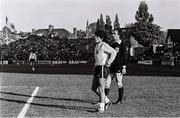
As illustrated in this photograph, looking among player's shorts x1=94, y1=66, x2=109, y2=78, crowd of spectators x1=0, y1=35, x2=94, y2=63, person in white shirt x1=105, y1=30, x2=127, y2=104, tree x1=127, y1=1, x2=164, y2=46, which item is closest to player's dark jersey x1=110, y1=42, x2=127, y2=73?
person in white shirt x1=105, y1=30, x2=127, y2=104

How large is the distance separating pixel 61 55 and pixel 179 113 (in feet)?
211

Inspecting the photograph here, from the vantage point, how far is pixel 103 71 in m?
9.02

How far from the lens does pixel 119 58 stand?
33.4ft

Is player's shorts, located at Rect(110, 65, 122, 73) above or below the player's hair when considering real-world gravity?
below

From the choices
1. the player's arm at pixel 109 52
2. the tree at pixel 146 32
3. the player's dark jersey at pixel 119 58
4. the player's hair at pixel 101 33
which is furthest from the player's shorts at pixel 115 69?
the tree at pixel 146 32

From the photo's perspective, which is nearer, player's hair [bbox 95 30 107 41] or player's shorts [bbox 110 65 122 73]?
player's hair [bbox 95 30 107 41]

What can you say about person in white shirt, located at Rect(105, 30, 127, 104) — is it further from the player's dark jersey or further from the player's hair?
the player's hair

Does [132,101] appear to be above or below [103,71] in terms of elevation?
below

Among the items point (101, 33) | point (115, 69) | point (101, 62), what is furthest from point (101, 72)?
point (115, 69)

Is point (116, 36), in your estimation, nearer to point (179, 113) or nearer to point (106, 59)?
point (106, 59)

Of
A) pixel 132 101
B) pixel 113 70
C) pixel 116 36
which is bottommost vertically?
pixel 132 101

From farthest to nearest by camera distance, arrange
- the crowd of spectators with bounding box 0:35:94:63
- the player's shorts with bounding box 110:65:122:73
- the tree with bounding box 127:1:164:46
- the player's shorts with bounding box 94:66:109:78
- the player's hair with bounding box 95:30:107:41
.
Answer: the tree with bounding box 127:1:164:46, the crowd of spectators with bounding box 0:35:94:63, the player's shorts with bounding box 110:65:122:73, the player's shorts with bounding box 94:66:109:78, the player's hair with bounding box 95:30:107:41

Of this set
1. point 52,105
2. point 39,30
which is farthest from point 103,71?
point 39,30

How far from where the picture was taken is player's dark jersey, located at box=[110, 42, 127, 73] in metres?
10.1
